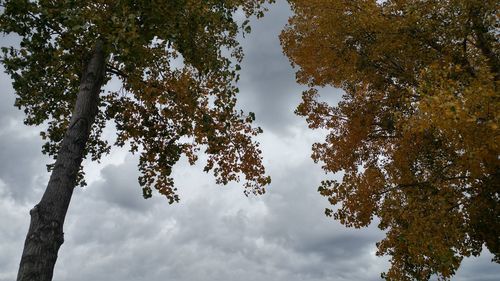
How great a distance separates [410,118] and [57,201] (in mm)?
7368

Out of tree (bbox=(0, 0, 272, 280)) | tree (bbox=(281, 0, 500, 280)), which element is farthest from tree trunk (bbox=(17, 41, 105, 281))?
tree (bbox=(281, 0, 500, 280))

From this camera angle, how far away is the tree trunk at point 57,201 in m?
7.62

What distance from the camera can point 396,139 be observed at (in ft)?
50.1

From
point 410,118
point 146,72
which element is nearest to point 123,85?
point 146,72

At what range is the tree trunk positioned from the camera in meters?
7.62

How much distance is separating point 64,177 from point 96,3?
4311 millimetres

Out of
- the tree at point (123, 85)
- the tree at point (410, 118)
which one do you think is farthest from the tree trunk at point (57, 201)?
the tree at point (410, 118)

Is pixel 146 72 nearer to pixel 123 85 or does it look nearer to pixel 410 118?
pixel 123 85

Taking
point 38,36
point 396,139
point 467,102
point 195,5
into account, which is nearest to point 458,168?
point 396,139

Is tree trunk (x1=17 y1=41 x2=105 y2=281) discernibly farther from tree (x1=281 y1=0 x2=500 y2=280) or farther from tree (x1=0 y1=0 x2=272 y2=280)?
tree (x1=281 y1=0 x2=500 y2=280)

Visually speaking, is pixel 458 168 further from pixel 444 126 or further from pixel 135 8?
pixel 135 8

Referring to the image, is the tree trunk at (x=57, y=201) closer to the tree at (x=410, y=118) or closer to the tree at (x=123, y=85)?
the tree at (x=123, y=85)

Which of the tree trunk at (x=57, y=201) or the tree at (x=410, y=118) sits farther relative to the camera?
the tree at (x=410, y=118)

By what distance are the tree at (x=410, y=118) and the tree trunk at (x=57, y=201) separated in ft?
22.4
